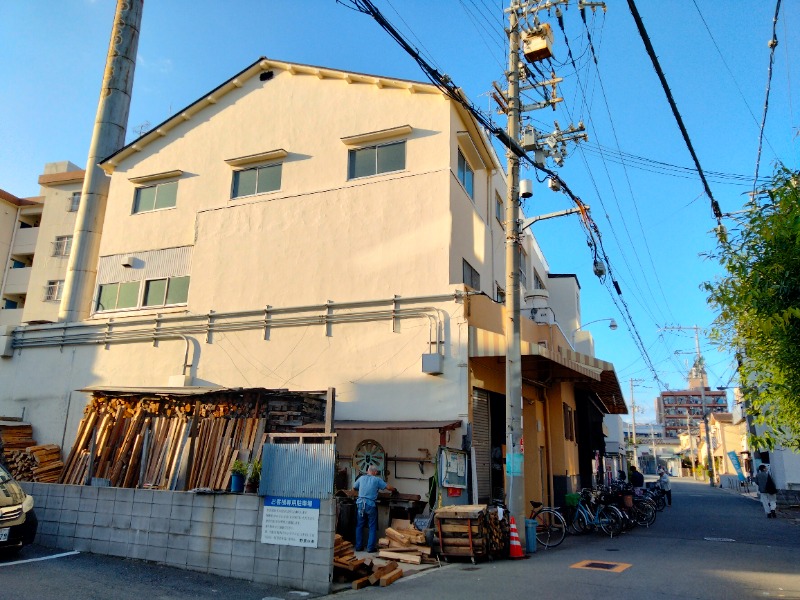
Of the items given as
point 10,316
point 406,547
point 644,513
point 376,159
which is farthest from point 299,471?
point 10,316

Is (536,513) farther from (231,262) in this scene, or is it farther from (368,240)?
(231,262)

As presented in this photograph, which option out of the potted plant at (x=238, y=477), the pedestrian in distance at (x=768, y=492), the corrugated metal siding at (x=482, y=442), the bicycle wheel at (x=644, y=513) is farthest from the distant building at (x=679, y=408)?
the potted plant at (x=238, y=477)

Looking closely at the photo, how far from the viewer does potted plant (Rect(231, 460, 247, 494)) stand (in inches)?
430

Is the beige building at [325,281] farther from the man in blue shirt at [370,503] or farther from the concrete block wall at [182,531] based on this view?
the concrete block wall at [182,531]

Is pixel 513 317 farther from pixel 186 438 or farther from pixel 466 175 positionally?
pixel 186 438

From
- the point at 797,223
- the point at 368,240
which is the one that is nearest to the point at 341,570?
the point at 797,223

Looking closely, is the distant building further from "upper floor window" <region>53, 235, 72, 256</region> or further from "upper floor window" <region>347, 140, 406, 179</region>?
"upper floor window" <region>347, 140, 406, 179</region>

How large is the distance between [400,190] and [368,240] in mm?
1678

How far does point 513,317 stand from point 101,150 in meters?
19.2

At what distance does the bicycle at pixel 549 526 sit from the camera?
13422 mm

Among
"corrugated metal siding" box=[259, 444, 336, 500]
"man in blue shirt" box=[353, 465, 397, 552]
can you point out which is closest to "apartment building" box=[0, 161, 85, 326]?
"man in blue shirt" box=[353, 465, 397, 552]

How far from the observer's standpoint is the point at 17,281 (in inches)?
1515

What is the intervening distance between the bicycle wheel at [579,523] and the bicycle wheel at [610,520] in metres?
0.40

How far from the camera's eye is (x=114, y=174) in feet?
70.0
